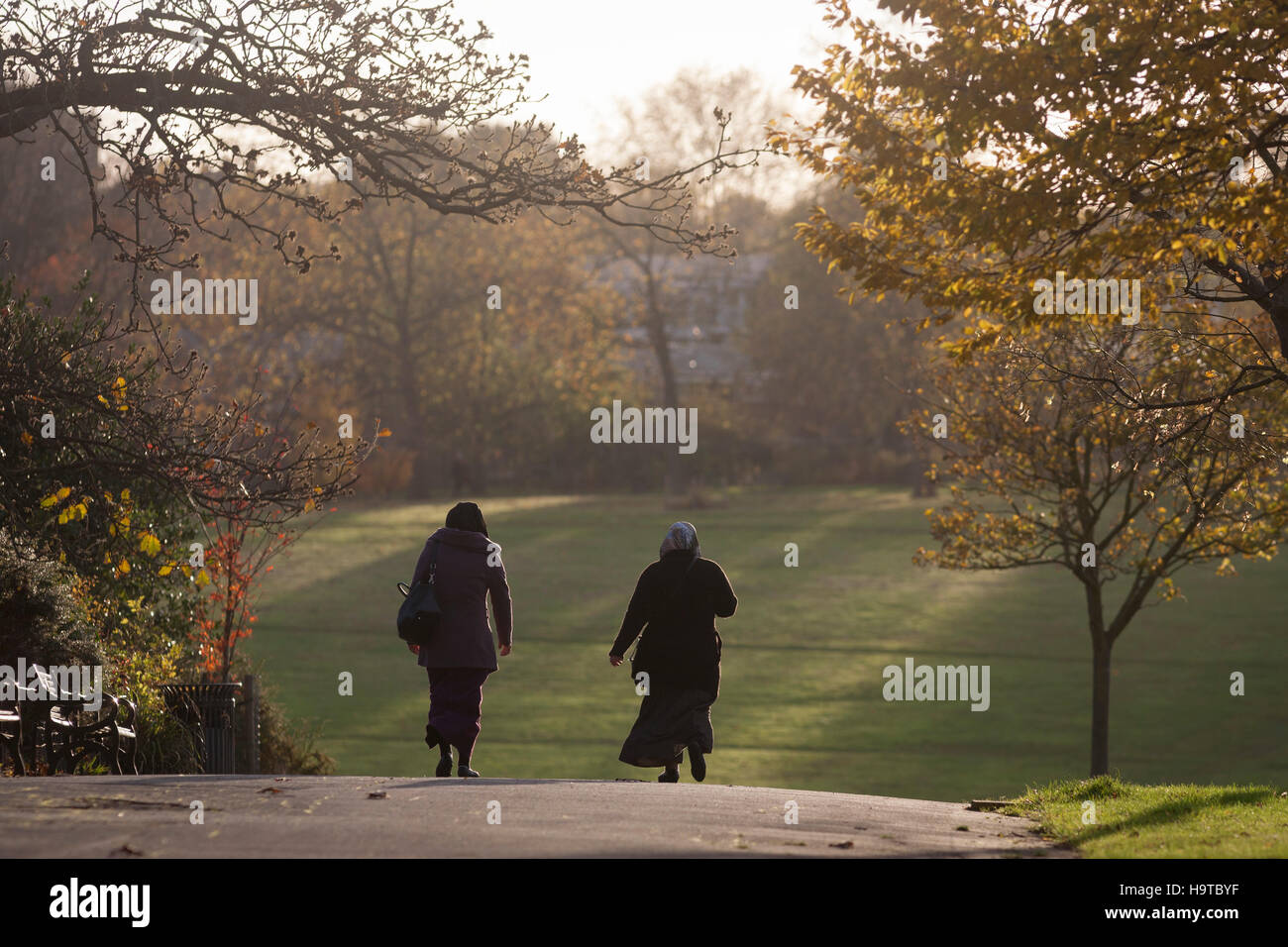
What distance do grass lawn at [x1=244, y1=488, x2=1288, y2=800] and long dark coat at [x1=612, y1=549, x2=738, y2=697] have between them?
10946mm

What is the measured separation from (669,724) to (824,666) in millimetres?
20432

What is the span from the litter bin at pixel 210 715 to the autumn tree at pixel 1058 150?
623cm

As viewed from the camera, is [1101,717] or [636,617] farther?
[1101,717]

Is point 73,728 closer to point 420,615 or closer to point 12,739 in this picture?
point 12,739

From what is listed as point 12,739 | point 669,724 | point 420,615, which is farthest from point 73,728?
point 669,724

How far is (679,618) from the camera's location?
10688 millimetres

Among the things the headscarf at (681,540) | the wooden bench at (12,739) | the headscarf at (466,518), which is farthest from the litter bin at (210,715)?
the headscarf at (681,540)

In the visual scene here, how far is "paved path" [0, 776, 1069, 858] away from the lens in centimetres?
654

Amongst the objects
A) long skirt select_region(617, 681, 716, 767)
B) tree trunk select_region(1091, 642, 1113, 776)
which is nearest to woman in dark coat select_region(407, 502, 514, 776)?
long skirt select_region(617, 681, 716, 767)

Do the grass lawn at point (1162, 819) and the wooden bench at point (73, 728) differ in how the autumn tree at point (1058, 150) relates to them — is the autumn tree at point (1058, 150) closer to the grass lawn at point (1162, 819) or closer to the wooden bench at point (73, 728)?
the grass lawn at point (1162, 819)

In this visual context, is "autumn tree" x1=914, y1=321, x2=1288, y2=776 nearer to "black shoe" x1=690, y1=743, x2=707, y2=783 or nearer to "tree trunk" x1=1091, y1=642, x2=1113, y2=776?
"tree trunk" x1=1091, y1=642, x2=1113, y2=776

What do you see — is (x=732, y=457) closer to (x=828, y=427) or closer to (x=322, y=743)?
(x=828, y=427)

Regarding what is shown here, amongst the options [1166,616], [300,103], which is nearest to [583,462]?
[1166,616]
